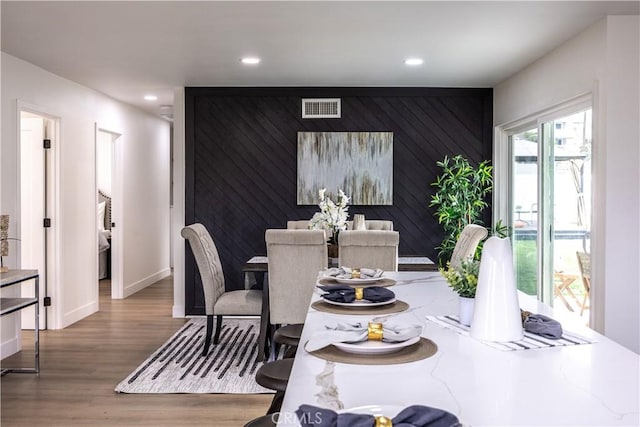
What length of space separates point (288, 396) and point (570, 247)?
12.9 feet

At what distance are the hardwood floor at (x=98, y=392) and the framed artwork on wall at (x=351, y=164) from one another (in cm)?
217

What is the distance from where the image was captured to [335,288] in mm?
2180

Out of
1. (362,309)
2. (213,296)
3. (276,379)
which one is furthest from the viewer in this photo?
(213,296)

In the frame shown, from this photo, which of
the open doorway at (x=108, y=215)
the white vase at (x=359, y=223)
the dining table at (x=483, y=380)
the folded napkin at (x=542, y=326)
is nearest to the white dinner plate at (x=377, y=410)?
the dining table at (x=483, y=380)

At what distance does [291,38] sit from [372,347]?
3.27 m

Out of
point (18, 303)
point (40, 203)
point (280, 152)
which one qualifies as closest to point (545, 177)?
point (280, 152)

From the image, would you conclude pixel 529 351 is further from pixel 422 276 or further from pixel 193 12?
pixel 193 12

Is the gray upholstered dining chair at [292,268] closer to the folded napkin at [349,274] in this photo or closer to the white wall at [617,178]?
the folded napkin at [349,274]

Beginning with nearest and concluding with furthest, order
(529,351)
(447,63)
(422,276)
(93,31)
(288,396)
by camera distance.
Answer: (288,396), (529,351), (422,276), (93,31), (447,63)

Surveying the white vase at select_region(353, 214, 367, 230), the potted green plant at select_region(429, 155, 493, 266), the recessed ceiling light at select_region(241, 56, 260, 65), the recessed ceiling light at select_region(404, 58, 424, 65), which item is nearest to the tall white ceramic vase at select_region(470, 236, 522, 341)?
the white vase at select_region(353, 214, 367, 230)

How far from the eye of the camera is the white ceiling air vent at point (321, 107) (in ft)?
19.8

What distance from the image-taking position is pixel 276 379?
184 cm

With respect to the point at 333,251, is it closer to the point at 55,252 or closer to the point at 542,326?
the point at 55,252

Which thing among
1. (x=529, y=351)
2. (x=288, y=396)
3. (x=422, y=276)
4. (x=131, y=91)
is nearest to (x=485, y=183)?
(x=422, y=276)
